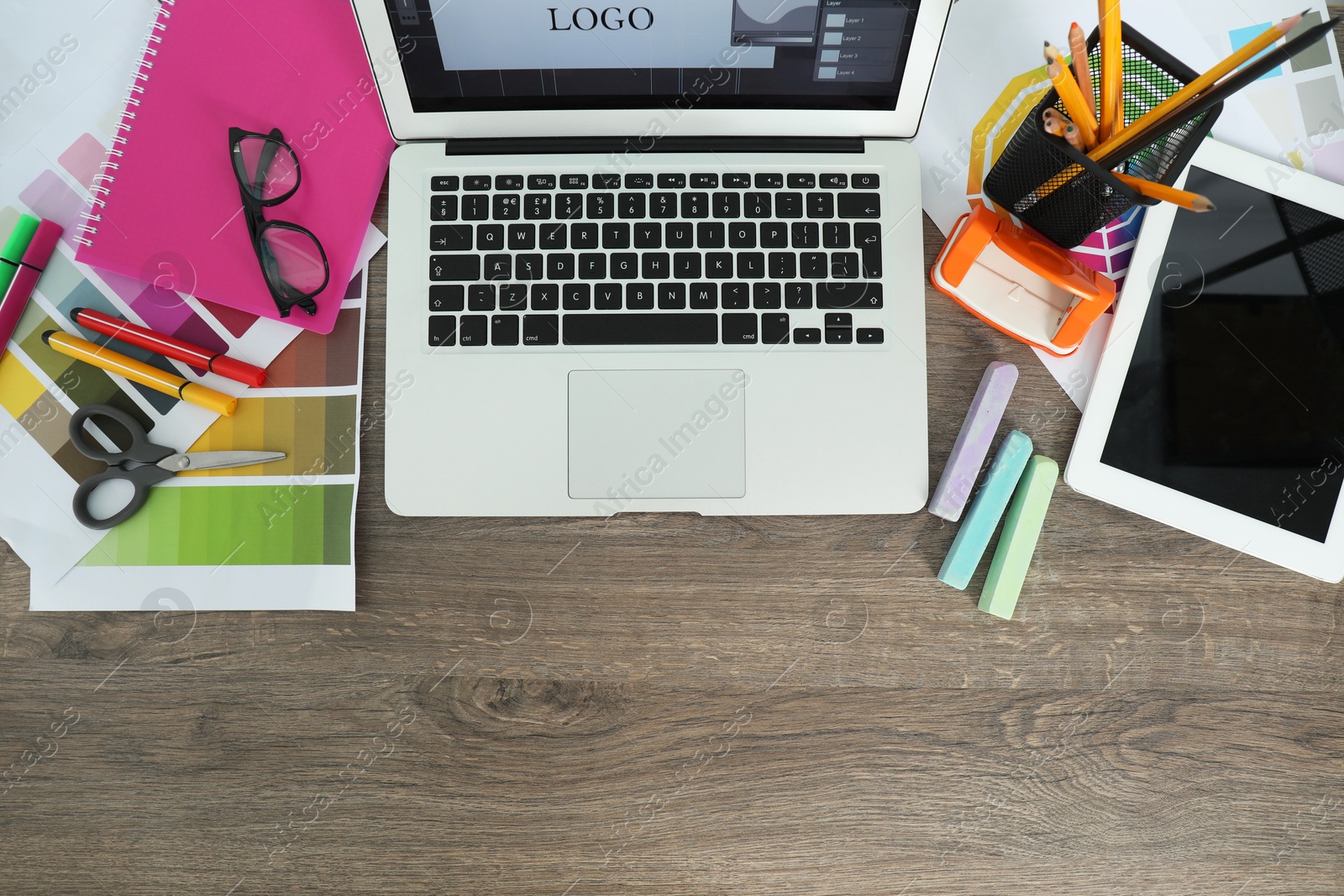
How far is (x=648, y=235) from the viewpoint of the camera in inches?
30.8

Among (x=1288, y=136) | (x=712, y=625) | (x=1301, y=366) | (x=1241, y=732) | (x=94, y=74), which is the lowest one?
(x=1241, y=732)

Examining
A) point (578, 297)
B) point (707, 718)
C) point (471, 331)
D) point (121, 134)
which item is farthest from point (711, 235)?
point (121, 134)

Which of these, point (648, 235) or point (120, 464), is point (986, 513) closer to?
point (648, 235)

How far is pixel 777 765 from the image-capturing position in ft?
2.66

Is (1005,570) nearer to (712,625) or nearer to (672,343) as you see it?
(712,625)

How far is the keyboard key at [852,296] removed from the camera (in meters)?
0.78

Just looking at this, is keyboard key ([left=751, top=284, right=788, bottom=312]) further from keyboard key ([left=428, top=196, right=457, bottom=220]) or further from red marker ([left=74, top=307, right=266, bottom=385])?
red marker ([left=74, top=307, right=266, bottom=385])

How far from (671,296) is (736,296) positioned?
6 cm

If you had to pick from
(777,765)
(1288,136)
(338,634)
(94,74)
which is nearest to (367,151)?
(94,74)

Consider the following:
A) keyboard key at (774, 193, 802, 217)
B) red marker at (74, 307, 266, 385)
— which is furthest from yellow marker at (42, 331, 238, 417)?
keyboard key at (774, 193, 802, 217)

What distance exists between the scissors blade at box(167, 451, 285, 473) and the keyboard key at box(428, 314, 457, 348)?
0.20 metres

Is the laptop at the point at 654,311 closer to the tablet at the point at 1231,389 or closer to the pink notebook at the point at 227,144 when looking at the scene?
the pink notebook at the point at 227,144

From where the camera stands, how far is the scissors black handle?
0.80m

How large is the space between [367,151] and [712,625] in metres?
0.60
